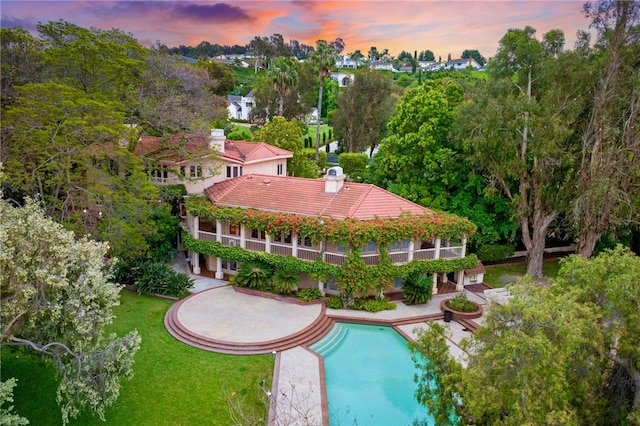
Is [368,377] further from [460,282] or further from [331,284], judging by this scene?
[460,282]

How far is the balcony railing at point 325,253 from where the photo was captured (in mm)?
21781

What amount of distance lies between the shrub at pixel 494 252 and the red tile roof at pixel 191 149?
1620 cm

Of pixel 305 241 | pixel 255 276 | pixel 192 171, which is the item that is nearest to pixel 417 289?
pixel 305 241

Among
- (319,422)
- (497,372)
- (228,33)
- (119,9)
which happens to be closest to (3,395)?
(319,422)

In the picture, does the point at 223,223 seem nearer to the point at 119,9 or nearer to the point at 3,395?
the point at 119,9

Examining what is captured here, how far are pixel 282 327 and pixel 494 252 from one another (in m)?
16.4

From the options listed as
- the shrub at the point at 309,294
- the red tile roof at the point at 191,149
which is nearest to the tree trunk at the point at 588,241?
the shrub at the point at 309,294

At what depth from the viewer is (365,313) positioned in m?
21.1

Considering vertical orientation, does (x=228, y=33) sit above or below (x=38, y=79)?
above

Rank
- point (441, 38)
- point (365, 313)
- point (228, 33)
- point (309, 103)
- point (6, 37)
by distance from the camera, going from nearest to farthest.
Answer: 1. point (365, 313)
2. point (6, 37)
3. point (441, 38)
4. point (228, 33)
5. point (309, 103)

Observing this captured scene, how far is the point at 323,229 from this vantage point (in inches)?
824

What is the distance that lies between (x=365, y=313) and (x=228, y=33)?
70.1 feet

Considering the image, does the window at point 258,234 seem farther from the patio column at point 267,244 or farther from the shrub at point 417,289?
the shrub at point 417,289

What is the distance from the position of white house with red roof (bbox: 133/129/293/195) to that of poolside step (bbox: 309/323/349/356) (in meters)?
12.9
